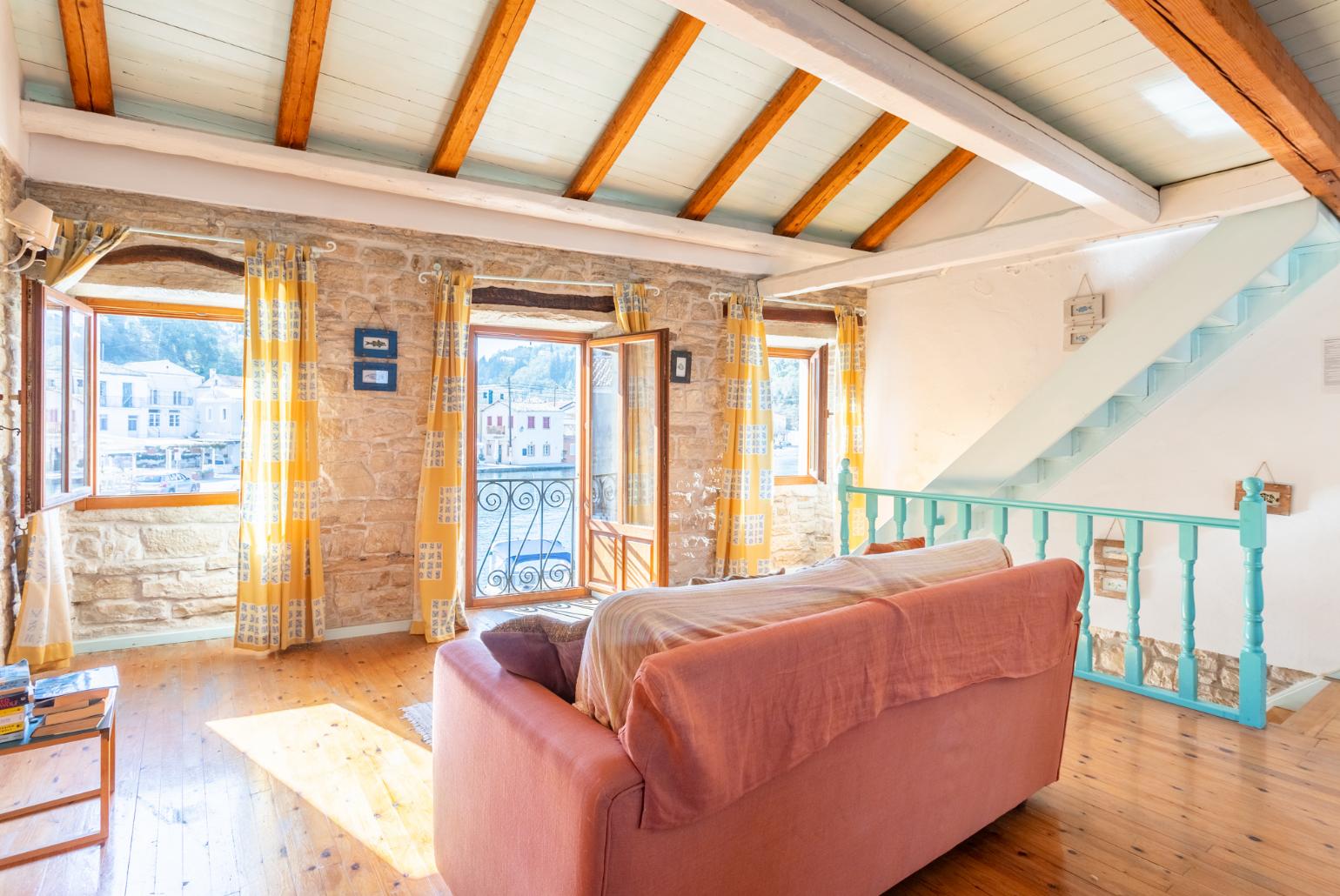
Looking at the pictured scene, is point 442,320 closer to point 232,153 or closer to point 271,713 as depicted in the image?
point 232,153

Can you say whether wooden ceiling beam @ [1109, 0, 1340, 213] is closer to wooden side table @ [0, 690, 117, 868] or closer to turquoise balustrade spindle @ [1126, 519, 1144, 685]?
turquoise balustrade spindle @ [1126, 519, 1144, 685]

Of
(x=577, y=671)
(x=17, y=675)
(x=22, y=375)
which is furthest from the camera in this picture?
(x=22, y=375)

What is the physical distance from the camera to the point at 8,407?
10.6ft

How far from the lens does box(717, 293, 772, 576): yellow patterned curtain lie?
5406 mm

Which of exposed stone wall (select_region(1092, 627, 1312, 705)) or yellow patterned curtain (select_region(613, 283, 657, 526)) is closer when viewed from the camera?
exposed stone wall (select_region(1092, 627, 1312, 705))

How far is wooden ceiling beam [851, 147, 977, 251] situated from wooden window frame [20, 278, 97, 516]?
487 centimetres

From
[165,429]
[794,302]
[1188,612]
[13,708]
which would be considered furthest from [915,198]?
[13,708]

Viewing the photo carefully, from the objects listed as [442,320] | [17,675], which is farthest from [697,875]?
Answer: [442,320]

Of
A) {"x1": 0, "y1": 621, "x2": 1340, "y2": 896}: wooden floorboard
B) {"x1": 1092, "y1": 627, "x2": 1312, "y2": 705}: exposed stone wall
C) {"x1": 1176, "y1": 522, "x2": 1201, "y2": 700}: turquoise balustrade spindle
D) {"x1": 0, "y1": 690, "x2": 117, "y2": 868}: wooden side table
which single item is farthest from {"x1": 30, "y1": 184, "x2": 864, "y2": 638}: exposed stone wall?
{"x1": 1092, "y1": 627, "x2": 1312, "y2": 705}: exposed stone wall

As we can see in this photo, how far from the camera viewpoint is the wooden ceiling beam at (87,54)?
9.91 ft

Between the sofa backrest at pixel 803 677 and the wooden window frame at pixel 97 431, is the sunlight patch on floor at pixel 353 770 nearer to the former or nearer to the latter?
the sofa backrest at pixel 803 677

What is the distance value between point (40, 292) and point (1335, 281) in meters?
6.10

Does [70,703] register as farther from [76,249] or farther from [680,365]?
[680,365]

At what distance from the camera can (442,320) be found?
4.38m
